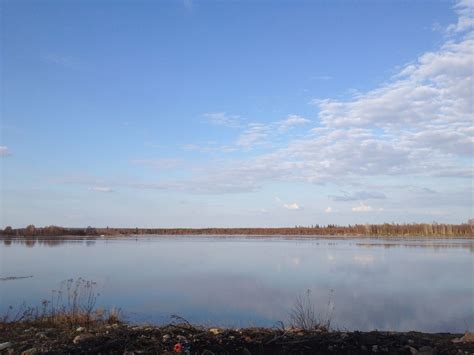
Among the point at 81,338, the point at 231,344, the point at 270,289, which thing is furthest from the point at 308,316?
the point at 270,289

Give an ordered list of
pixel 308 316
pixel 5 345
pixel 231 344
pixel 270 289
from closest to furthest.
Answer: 1. pixel 231 344
2. pixel 5 345
3. pixel 308 316
4. pixel 270 289

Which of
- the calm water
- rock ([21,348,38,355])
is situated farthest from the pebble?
the calm water

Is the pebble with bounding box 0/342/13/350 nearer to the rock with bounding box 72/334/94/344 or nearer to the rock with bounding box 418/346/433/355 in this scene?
the rock with bounding box 72/334/94/344

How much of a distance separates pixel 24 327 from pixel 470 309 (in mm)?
8551

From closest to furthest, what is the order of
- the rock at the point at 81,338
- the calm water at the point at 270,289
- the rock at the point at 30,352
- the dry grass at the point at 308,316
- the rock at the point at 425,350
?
the rock at the point at 425,350 < the rock at the point at 30,352 < the rock at the point at 81,338 < the dry grass at the point at 308,316 < the calm water at the point at 270,289

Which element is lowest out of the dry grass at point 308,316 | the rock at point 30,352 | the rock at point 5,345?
the dry grass at point 308,316

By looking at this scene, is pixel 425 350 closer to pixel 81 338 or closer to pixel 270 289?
pixel 81 338

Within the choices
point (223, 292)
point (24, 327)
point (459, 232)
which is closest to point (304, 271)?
point (223, 292)

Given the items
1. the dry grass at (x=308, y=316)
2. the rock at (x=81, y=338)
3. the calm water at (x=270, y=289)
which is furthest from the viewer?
the calm water at (x=270, y=289)

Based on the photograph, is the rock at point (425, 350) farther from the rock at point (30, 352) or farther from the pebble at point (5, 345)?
the pebble at point (5, 345)

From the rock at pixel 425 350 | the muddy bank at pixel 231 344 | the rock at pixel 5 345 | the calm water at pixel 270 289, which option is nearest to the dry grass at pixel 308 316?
the calm water at pixel 270 289

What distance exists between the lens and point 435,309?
9508mm

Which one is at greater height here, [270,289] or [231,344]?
[231,344]

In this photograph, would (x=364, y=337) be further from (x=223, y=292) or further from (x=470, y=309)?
(x=223, y=292)
